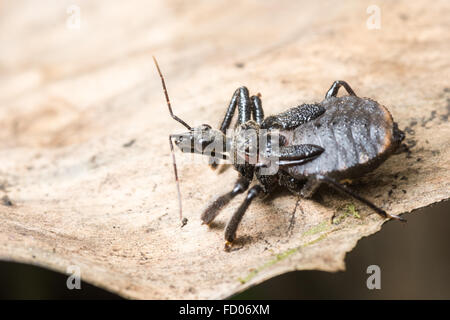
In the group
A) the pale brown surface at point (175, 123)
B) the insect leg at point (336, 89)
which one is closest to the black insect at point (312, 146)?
the insect leg at point (336, 89)

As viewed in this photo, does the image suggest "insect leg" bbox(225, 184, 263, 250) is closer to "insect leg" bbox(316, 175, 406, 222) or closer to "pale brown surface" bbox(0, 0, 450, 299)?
"pale brown surface" bbox(0, 0, 450, 299)

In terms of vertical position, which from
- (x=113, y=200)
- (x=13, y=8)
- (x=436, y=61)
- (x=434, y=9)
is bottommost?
(x=113, y=200)

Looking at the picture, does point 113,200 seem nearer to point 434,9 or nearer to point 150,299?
point 150,299

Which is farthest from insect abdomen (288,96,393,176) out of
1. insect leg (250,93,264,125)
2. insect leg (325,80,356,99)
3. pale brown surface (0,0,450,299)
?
insect leg (250,93,264,125)

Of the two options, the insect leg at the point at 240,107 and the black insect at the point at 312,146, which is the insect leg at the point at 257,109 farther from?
the black insect at the point at 312,146

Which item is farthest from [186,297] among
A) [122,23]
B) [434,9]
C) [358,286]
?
[122,23]

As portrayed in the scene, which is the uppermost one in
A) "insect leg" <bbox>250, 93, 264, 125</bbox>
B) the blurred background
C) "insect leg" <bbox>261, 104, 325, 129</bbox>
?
"insect leg" <bbox>250, 93, 264, 125</bbox>
